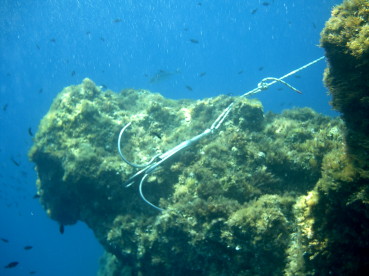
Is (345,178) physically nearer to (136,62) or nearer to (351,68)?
(351,68)

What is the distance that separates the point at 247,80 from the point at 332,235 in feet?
315

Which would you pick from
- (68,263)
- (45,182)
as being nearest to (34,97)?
(68,263)

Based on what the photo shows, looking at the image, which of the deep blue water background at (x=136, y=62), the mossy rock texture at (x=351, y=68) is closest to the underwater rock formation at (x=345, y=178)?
the mossy rock texture at (x=351, y=68)

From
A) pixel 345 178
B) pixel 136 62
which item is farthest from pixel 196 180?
pixel 136 62

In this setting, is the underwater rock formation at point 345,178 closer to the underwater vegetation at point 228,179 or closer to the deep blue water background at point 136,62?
the underwater vegetation at point 228,179

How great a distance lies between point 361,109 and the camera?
147 inches

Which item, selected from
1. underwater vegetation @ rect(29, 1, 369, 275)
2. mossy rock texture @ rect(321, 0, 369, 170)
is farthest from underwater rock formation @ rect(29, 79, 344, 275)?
mossy rock texture @ rect(321, 0, 369, 170)

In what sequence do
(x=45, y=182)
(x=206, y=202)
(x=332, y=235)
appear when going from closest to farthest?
(x=332, y=235) → (x=206, y=202) → (x=45, y=182)

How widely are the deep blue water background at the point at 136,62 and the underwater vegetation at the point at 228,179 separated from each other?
52.8 meters

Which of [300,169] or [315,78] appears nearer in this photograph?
[300,169]

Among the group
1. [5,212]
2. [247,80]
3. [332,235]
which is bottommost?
[332,235]

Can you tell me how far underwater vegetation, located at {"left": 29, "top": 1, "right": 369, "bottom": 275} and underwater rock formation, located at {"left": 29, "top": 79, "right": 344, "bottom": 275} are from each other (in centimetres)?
3

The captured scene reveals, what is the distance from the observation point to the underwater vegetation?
12.2 feet

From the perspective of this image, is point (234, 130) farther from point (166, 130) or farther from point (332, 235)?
point (332, 235)
